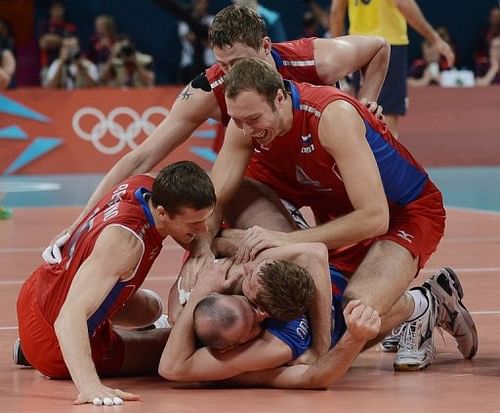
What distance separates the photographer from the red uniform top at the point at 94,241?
492 cm

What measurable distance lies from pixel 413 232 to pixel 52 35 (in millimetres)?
14137

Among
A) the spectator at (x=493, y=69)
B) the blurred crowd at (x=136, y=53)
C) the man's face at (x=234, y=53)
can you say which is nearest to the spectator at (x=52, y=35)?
the blurred crowd at (x=136, y=53)

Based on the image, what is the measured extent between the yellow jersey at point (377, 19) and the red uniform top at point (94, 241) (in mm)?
5074

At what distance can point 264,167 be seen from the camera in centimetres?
572

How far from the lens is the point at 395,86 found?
1004 cm

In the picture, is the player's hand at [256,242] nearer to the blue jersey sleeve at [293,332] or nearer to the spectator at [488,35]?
the blue jersey sleeve at [293,332]

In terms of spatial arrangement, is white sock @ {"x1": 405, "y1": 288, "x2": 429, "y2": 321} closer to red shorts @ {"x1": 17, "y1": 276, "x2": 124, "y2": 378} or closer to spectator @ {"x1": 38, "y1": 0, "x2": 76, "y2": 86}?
red shorts @ {"x1": 17, "y1": 276, "x2": 124, "y2": 378}

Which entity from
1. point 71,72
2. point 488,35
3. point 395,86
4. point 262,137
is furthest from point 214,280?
point 488,35

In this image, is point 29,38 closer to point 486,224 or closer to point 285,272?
point 486,224

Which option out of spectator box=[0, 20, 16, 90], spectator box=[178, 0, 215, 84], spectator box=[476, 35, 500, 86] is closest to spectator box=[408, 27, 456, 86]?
spectator box=[476, 35, 500, 86]

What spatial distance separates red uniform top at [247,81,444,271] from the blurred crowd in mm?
11392

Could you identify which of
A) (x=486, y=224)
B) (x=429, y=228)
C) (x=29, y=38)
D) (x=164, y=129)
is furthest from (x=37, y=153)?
→ (x=429, y=228)

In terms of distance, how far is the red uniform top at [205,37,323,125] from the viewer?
612 cm

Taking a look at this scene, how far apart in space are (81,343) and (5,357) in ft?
3.77
